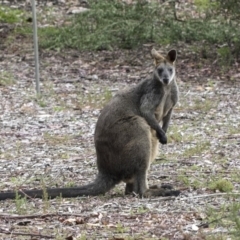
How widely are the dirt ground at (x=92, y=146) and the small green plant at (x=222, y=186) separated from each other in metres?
0.04

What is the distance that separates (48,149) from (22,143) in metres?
0.49

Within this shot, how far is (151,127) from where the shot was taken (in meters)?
7.04

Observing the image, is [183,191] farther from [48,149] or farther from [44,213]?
[48,149]

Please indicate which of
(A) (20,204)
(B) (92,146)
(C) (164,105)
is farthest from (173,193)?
(B) (92,146)

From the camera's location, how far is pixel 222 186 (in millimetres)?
6730

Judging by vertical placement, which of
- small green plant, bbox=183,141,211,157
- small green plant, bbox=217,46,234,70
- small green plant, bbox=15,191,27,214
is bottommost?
small green plant, bbox=217,46,234,70

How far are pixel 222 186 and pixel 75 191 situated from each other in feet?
3.88

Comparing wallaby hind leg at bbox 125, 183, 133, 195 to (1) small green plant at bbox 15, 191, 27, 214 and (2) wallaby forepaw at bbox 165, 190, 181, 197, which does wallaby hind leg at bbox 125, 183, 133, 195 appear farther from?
(1) small green plant at bbox 15, 191, 27, 214

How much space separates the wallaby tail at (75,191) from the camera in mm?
6418

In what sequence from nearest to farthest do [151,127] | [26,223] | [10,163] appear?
[26,223] < [151,127] < [10,163]

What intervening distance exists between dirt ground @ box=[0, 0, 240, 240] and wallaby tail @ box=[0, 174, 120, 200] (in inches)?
2.5

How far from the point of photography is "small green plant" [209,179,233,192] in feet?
22.0

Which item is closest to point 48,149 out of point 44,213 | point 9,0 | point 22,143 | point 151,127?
point 22,143

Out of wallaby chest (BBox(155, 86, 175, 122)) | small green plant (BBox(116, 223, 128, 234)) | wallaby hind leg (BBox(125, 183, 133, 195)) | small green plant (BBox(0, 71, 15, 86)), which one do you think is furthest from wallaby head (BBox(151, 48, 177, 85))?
small green plant (BBox(0, 71, 15, 86))
